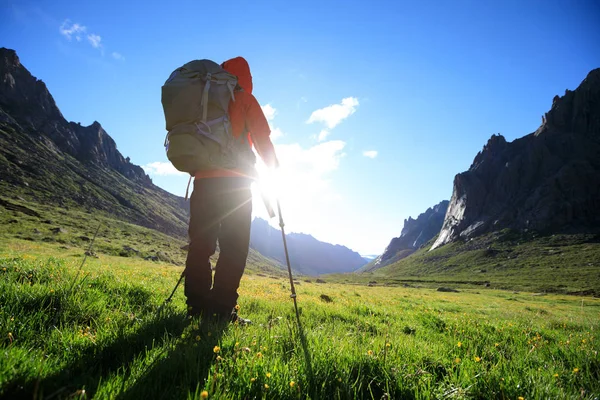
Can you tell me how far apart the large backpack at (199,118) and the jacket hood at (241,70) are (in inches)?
22.6

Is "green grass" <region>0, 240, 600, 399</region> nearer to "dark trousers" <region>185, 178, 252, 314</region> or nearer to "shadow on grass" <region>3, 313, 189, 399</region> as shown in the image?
"shadow on grass" <region>3, 313, 189, 399</region>

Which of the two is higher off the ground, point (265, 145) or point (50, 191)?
point (50, 191)

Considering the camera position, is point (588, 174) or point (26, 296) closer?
point (26, 296)

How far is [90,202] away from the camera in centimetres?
15525

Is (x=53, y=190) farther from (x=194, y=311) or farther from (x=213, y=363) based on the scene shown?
(x=213, y=363)

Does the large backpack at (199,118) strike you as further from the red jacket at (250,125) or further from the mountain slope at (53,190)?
the mountain slope at (53,190)

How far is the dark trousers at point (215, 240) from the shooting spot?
4.51 meters

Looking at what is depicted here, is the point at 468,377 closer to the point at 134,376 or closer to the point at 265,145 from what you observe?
the point at 134,376

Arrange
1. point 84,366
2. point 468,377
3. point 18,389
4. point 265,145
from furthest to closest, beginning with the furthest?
point 265,145
point 468,377
point 84,366
point 18,389

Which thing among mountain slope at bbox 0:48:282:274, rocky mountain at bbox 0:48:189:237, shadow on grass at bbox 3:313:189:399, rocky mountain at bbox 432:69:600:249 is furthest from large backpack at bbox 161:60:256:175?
rocky mountain at bbox 432:69:600:249

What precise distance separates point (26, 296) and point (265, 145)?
3875 millimetres

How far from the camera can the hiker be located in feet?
14.8

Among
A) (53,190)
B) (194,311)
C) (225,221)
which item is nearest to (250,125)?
(225,221)

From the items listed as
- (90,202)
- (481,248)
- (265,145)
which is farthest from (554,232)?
(90,202)
